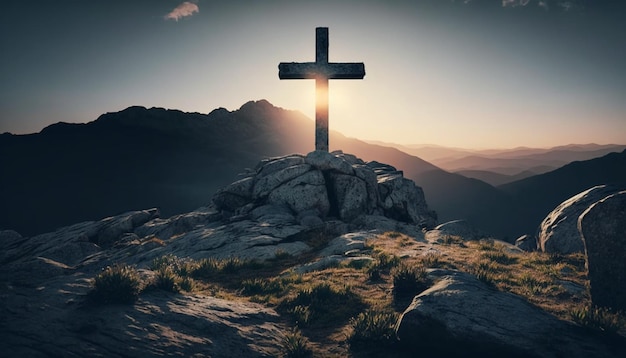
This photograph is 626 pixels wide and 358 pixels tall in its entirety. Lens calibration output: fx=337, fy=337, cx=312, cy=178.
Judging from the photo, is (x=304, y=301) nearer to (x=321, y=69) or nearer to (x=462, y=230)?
(x=462, y=230)

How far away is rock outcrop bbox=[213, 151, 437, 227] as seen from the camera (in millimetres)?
21797

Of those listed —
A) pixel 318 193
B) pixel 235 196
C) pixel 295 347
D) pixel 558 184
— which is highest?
pixel 318 193

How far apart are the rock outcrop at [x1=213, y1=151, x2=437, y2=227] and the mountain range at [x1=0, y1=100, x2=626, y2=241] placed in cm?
3450

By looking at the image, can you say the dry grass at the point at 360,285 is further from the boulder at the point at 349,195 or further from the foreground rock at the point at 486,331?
the boulder at the point at 349,195

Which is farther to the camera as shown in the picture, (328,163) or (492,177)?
(492,177)

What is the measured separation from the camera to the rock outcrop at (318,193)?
21797 mm

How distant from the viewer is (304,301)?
9.18m

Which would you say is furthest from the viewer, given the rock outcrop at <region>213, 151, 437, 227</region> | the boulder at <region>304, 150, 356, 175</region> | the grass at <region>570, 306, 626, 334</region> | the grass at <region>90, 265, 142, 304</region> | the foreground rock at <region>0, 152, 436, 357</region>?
the boulder at <region>304, 150, 356, 175</region>

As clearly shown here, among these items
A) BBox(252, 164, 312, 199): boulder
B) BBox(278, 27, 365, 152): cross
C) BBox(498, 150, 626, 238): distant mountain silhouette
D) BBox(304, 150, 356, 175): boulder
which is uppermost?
BBox(278, 27, 365, 152): cross

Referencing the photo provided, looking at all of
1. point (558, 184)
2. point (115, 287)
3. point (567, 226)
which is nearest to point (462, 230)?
point (567, 226)

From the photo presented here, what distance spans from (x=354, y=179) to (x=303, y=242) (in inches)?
292

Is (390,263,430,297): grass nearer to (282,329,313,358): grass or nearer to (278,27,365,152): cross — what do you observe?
(282,329,313,358): grass

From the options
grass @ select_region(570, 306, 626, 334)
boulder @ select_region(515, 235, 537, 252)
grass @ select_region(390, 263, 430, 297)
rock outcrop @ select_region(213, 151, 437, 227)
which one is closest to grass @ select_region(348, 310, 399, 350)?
grass @ select_region(390, 263, 430, 297)

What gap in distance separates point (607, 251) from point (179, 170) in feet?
262
